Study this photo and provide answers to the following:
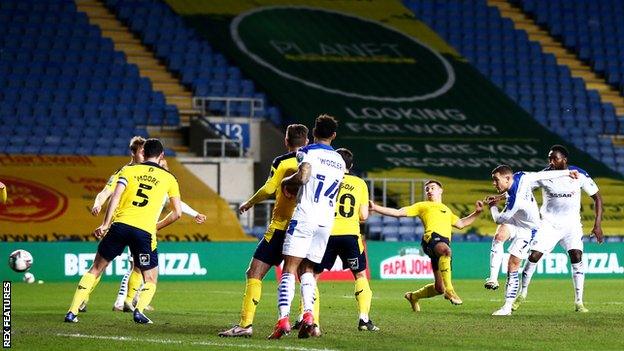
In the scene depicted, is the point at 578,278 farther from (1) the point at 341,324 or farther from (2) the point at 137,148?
(2) the point at 137,148

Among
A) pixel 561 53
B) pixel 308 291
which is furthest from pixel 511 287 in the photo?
pixel 561 53

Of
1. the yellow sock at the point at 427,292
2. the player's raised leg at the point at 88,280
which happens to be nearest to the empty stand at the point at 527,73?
the yellow sock at the point at 427,292

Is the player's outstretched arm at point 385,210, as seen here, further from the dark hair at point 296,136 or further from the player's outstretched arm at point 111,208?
the player's outstretched arm at point 111,208

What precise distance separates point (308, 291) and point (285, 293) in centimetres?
23

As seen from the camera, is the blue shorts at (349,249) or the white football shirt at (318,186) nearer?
the white football shirt at (318,186)

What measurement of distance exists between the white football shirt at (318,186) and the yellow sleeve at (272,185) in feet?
0.82

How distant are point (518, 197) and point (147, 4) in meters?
26.3

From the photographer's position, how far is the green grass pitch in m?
11.9

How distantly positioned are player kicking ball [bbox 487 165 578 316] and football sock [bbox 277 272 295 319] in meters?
4.39

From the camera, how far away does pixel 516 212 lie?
17094 mm

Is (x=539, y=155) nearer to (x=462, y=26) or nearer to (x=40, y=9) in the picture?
(x=462, y=26)

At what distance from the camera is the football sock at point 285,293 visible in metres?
12.3

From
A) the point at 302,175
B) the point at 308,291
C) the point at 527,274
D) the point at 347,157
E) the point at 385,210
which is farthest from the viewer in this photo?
the point at 527,274

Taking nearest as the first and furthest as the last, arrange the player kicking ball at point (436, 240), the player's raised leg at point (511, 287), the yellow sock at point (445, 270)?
the player's raised leg at point (511, 287)
the player kicking ball at point (436, 240)
the yellow sock at point (445, 270)
